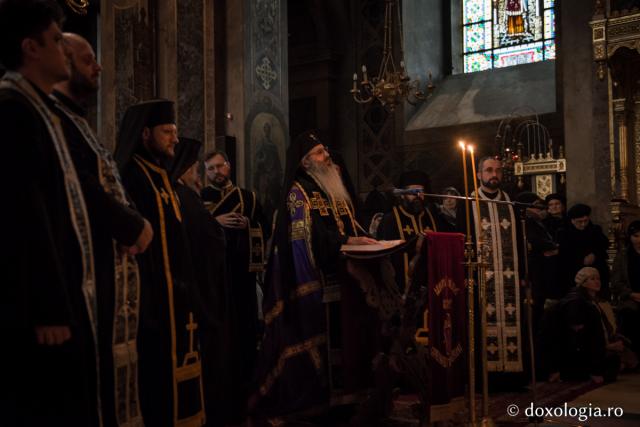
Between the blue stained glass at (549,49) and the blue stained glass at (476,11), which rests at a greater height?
the blue stained glass at (476,11)

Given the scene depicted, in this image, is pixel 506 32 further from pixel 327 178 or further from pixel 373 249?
pixel 373 249

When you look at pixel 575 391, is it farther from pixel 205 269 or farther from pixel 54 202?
pixel 54 202

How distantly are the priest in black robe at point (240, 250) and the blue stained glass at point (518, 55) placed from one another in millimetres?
8648

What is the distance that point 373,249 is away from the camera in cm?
471

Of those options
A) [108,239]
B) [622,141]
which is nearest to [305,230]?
[108,239]

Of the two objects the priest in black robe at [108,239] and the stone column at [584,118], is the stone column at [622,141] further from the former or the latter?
the priest in black robe at [108,239]

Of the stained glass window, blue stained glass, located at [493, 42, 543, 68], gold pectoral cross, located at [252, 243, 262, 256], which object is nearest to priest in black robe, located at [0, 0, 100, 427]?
gold pectoral cross, located at [252, 243, 262, 256]

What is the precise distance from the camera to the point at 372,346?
16.9ft

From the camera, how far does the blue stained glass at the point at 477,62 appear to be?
1464 cm

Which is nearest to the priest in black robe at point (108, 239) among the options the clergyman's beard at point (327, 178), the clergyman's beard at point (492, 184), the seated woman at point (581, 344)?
the clergyman's beard at point (327, 178)

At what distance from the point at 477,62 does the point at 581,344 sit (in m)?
8.97

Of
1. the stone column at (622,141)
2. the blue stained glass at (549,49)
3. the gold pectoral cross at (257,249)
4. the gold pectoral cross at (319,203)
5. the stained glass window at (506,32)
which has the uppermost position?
the stained glass window at (506,32)

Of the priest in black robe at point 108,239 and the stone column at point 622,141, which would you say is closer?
the priest in black robe at point 108,239

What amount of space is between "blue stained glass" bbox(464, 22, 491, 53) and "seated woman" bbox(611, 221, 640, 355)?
7.31 m
